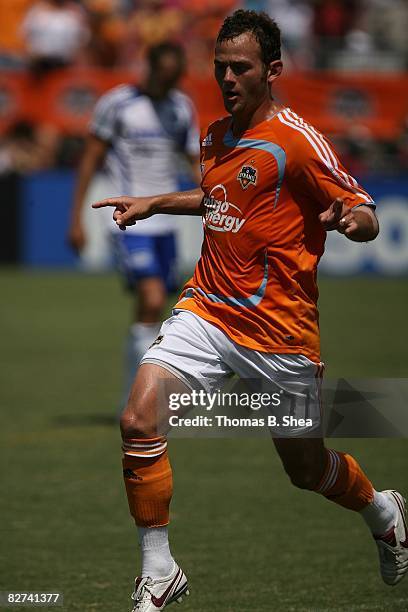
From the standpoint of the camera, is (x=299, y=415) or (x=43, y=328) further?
(x=43, y=328)

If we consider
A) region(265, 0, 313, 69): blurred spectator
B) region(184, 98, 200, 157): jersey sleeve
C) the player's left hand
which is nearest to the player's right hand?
the player's left hand

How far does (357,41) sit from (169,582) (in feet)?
57.4

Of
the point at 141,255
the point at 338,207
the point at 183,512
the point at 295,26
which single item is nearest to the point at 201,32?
the point at 295,26

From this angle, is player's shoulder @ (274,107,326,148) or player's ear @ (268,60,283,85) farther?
player's ear @ (268,60,283,85)

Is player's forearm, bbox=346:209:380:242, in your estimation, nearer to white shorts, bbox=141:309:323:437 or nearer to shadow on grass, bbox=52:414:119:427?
white shorts, bbox=141:309:323:437

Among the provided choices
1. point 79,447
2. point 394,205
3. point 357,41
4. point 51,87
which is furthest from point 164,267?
point 357,41

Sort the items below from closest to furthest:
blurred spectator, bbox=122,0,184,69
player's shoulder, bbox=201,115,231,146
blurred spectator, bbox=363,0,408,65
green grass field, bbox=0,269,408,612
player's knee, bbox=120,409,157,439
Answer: player's knee, bbox=120,409,157,439 < player's shoulder, bbox=201,115,231,146 < green grass field, bbox=0,269,408,612 < blurred spectator, bbox=122,0,184,69 < blurred spectator, bbox=363,0,408,65

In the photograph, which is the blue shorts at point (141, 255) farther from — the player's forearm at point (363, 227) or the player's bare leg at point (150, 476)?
the player's forearm at point (363, 227)

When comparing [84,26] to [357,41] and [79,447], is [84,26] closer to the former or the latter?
[357,41]

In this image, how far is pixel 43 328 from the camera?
14484 millimetres

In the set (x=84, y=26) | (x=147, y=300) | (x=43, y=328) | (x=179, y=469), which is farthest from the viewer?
(x=84, y=26)

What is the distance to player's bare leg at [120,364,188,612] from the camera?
15.4ft

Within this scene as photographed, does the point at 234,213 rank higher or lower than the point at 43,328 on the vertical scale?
higher

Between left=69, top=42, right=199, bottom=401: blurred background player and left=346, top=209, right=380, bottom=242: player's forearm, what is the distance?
15.0 feet
